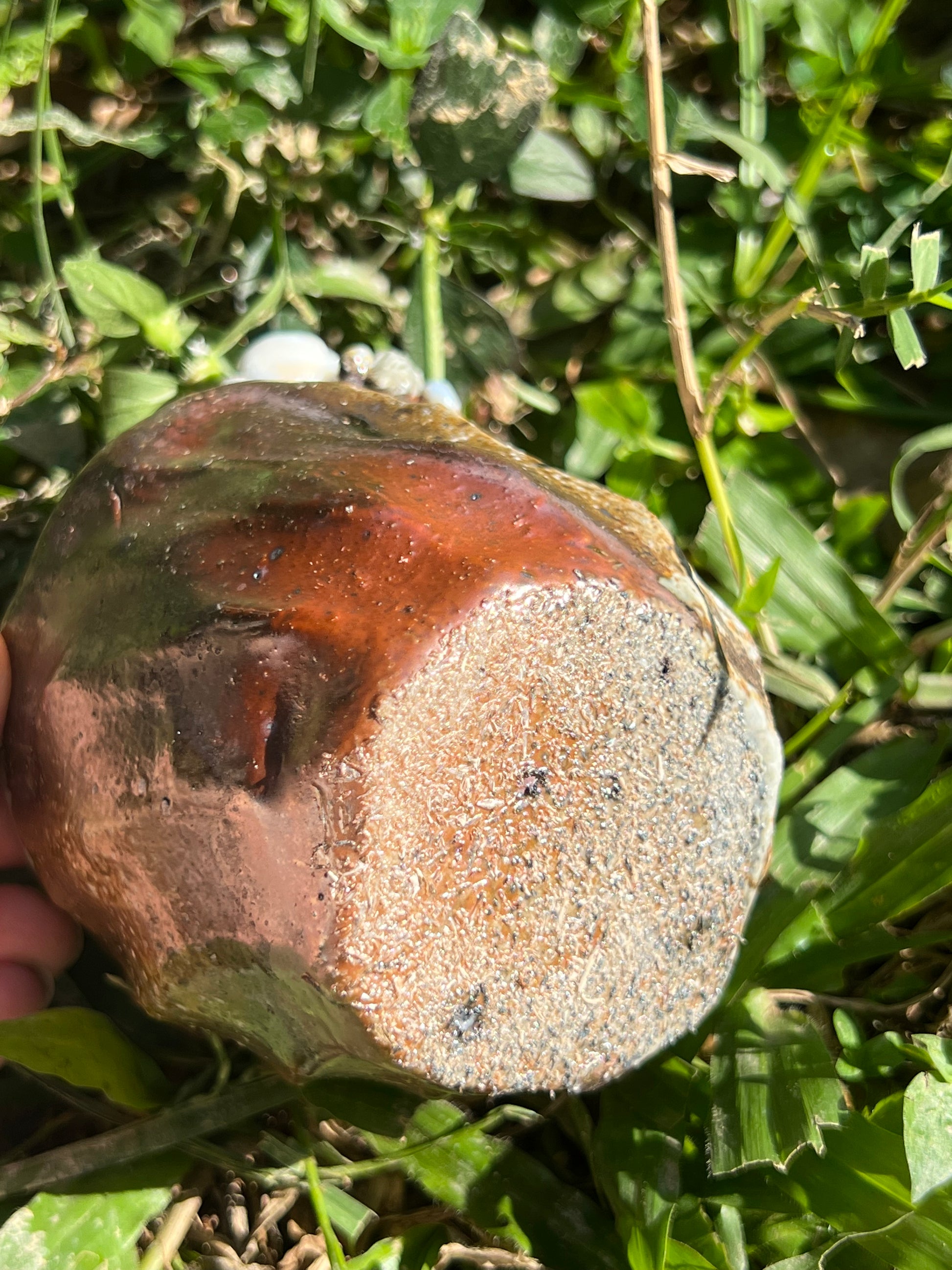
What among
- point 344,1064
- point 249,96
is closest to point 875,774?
point 344,1064

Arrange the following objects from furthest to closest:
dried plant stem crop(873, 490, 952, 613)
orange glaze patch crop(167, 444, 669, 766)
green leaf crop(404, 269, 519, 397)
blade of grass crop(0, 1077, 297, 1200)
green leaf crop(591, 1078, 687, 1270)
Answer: green leaf crop(404, 269, 519, 397) → dried plant stem crop(873, 490, 952, 613) → blade of grass crop(0, 1077, 297, 1200) → green leaf crop(591, 1078, 687, 1270) → orange glaze patch crop(167, 444, 669, 766)

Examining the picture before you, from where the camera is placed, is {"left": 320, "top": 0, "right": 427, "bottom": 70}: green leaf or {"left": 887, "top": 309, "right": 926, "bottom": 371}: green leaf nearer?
{"left": 887, "top": 309, "right": 926, "bottom": 371}: green leaf

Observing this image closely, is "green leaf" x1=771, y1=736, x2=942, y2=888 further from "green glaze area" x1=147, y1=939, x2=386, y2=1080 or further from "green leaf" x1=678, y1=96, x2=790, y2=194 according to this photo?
"green leaf" x1=678, y1=96, x2=790, y2=194

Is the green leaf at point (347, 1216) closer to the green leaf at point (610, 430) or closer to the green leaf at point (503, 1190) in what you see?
the green leaf at point (503, 1190)

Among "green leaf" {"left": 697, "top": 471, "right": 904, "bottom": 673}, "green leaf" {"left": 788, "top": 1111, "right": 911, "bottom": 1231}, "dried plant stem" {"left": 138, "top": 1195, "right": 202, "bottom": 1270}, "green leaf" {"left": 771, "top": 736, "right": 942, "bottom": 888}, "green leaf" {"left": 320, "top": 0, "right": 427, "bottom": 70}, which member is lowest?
"dried plant stem" {"left": 138, "top": 1195, "right": 202, "bottom": 1270}

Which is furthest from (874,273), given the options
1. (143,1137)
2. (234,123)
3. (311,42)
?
(143,1137)

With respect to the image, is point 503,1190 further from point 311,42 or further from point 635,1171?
point 311,42

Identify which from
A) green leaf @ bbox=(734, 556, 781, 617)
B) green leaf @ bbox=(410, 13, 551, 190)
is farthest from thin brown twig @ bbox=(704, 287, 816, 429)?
green leaf @ bbox=(410, 13, 551, 190)
